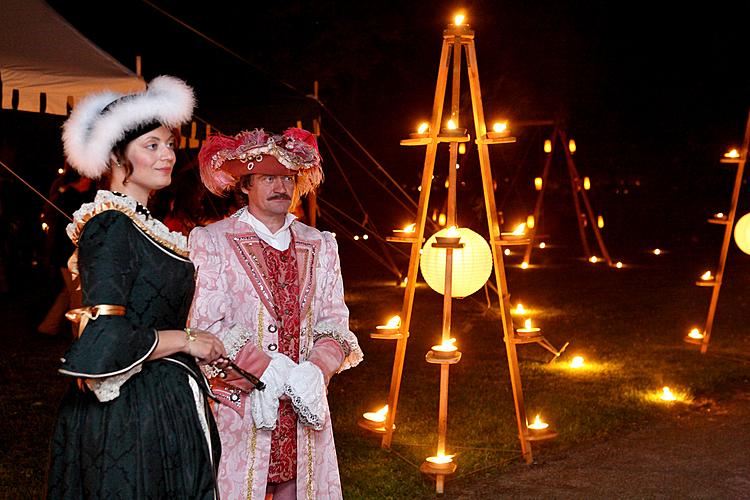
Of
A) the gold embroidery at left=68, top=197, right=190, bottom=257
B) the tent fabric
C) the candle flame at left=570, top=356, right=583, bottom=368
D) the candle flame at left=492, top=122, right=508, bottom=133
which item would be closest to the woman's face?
the gold embroidery at left=68, top=197, right=190, bottom=257

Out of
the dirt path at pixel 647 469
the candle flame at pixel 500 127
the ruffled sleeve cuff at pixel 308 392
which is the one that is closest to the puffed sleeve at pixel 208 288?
the ruffled sleeve cuff at pixel 308 392

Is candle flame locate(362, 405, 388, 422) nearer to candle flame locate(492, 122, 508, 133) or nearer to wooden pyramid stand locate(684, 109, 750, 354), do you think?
candle flame locate(492, 122, 508, 133)

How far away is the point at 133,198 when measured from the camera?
8.46 feet

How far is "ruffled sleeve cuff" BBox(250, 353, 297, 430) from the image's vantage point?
3174mm

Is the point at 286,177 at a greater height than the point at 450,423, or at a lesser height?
greater

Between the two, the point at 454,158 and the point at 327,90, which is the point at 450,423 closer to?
the point at 454,158

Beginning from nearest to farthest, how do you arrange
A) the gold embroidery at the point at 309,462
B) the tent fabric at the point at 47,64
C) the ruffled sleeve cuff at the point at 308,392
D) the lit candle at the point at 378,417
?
the ruffled sleeve cuff at the point at 308,392
the gold embroidery at the point at 309,462
the lit candle at the point at 378,417
the tent fabric at the point at 47,64

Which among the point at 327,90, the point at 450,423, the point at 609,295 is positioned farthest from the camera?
the point at 327,90

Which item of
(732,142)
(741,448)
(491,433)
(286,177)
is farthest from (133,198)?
(732,142)

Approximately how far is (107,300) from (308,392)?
3.24ft

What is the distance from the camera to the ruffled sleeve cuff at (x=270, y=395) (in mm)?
3174

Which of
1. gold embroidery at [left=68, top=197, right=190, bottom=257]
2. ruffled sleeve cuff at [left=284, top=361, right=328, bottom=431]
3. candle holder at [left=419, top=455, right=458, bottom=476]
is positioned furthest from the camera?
candle holder at [left=419, top=455, right=458, bottom=476]

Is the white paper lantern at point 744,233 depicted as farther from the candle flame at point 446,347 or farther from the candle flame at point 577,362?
the candle flame at point 446,347

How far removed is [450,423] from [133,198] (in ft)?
13.3
